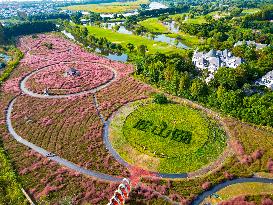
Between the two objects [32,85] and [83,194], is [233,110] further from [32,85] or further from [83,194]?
[32,85]

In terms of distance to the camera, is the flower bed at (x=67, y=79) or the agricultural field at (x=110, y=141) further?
the flower bed at (x=67, y=79)

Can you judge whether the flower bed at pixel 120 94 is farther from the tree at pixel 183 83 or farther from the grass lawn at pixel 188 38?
the grass lawn at pixel 188 38

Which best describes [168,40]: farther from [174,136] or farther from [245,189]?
[245,189]

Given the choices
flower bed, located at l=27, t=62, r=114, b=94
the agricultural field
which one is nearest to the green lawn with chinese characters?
the agricultural field

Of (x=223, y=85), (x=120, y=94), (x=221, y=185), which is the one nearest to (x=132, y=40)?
(x=120, y=94)

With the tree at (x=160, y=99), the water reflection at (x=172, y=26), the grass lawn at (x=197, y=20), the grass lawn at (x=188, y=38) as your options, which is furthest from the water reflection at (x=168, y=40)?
the tree at (x=160, y=99)

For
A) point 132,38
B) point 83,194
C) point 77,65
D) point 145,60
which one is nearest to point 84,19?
point 132,38

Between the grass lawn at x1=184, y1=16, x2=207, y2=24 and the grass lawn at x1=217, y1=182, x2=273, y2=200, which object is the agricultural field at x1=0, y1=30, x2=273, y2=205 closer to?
the grass lawn at x1=217, y1=182, x2=273, y2=200
